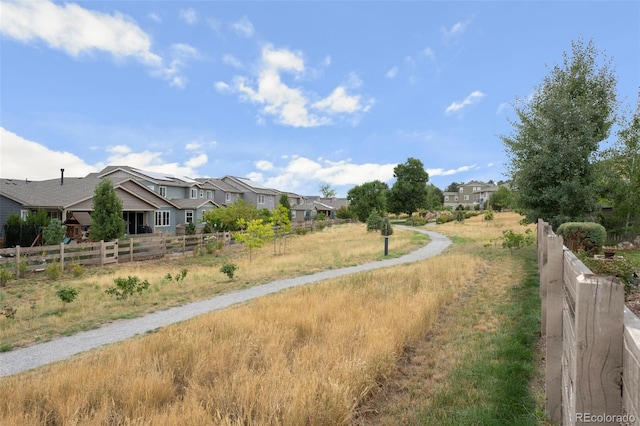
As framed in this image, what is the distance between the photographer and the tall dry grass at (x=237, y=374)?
11.5 ft

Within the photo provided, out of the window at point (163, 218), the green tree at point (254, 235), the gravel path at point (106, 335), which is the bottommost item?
the gravel path at point (106, 335)

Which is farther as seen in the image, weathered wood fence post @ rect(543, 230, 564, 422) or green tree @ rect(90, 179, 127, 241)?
green tree @ rect(90, 179, 127, 241)

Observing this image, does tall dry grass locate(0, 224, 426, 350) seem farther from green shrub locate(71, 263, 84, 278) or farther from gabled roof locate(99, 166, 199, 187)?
gabled roof locate(99, 166, 199, 187)

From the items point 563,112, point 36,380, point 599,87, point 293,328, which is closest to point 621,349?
point 293,328

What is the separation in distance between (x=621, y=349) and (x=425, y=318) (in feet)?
16.5

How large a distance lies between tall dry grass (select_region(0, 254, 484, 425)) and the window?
101 ft

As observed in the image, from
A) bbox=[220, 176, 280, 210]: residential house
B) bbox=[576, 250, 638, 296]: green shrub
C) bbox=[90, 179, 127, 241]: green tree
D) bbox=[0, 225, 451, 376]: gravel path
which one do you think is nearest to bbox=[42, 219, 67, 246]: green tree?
bbox=[90, 179, 127, 241]: green tree

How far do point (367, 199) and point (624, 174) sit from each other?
4443 centimetres

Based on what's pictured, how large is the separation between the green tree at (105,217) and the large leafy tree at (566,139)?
23041mm

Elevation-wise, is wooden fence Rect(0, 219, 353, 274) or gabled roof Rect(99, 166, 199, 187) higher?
gabled roof Rect(99, 166, 199, 187)

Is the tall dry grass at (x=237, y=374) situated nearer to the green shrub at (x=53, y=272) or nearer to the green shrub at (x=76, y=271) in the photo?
the green shrub at (x=53, y=272)

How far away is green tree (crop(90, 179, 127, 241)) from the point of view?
73.2 ft

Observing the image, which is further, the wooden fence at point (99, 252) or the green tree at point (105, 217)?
the green tree at point (105, 217)

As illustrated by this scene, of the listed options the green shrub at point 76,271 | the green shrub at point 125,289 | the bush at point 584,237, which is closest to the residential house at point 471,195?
the bush at point 584,237
